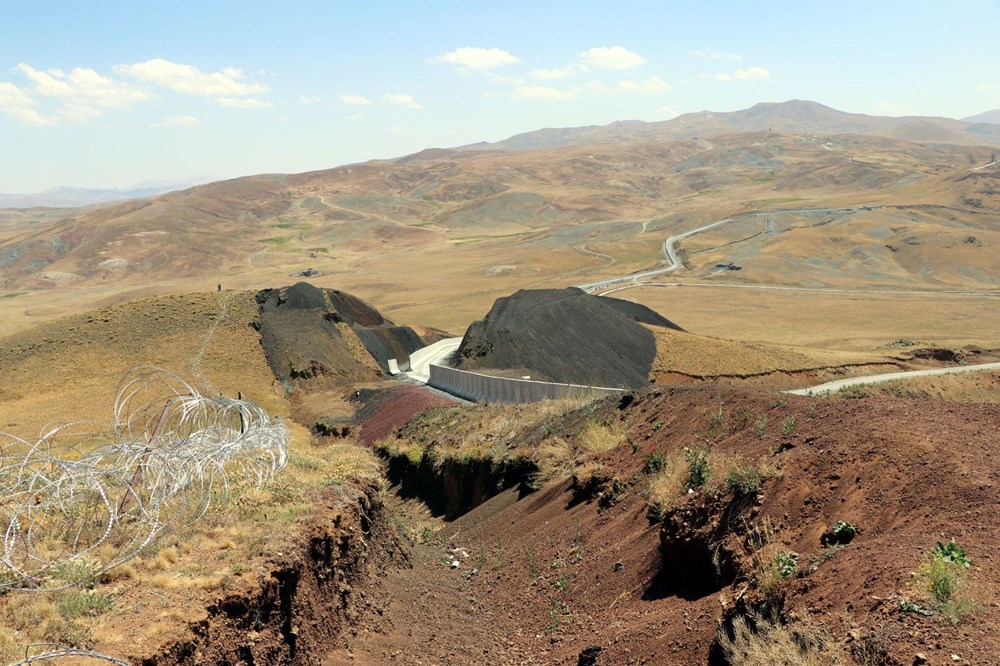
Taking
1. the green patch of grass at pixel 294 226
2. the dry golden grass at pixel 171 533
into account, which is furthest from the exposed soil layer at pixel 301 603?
the green patch of grass at pixel 294 226

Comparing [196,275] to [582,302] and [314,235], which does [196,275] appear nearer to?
[314,235]

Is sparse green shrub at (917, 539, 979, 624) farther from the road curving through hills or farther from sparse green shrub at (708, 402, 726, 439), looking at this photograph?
the road curving through hills

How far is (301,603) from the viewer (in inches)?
396

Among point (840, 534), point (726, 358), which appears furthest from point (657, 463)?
point (726, 358)

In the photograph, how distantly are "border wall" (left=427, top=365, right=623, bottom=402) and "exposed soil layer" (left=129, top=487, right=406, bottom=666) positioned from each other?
15981 mm

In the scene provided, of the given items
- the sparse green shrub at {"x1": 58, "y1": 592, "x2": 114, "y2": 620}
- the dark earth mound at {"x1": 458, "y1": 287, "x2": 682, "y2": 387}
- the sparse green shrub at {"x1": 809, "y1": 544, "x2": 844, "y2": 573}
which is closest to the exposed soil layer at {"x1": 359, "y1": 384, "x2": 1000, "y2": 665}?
the sparse green shrub at {"x1": 809, "y1": 544, "x2": 844, "y2": 573}

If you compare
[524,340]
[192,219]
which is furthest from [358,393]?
[192,219]

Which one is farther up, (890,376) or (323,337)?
(323,337)

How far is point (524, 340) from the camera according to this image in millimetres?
42562

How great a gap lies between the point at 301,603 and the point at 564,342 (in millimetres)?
34470

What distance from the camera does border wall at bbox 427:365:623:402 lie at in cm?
3050

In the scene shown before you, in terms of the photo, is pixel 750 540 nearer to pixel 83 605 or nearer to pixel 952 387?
pixel 83 605

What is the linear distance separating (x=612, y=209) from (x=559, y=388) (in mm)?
154123

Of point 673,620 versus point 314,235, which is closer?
point 673,620
